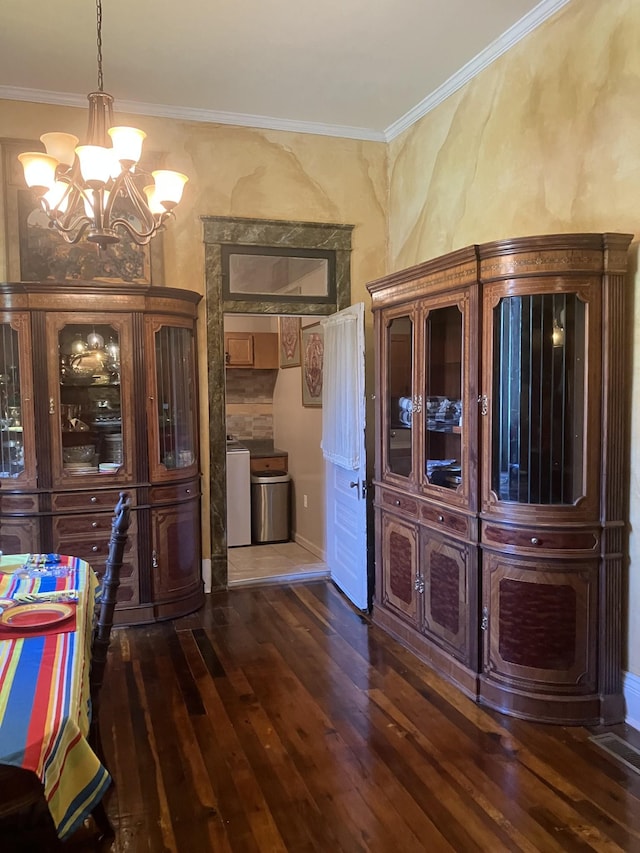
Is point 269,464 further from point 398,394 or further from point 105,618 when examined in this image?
point 105,618

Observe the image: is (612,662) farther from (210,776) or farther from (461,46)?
(461,46)

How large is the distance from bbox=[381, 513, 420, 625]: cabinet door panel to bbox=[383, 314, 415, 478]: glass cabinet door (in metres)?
0.33

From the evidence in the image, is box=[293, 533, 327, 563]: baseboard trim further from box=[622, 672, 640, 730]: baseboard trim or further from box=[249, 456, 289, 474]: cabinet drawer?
box=[622, 672, 640, 730]: baseboard trim

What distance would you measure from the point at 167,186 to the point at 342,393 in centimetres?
221

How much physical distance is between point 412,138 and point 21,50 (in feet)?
8.52

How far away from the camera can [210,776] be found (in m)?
2.65

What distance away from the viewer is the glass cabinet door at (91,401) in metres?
4.17

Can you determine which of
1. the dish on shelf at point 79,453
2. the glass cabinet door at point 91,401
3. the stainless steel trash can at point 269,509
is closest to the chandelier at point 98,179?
the glass cabinet door at point 91,401

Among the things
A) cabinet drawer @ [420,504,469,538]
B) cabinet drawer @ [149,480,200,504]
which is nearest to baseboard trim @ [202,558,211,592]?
cabinet drawer @ [149,480,200,504]

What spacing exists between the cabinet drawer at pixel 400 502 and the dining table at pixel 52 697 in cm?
195

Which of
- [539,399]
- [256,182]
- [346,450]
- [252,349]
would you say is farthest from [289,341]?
[539,399]

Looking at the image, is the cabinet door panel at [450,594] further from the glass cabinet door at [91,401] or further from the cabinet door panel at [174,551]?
the glass cabinet door at [91,401]

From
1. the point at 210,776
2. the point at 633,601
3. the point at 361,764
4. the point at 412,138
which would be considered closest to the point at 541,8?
the point at 412,138

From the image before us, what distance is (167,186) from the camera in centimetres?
281
